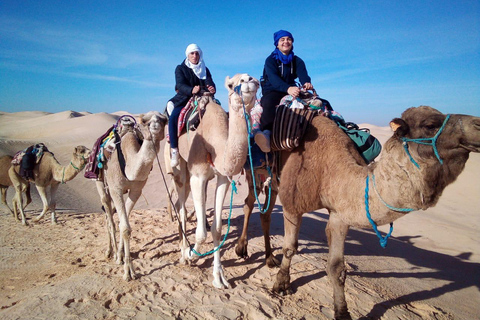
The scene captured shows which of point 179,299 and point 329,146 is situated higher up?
point 329,146

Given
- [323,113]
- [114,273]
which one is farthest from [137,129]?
[323,113]

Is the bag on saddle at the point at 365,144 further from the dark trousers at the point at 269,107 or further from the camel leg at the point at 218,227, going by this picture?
the camel leg at the point at 218,227

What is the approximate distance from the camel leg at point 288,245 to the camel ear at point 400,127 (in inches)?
65.2

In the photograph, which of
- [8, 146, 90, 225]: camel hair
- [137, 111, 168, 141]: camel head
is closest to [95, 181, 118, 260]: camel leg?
[137, 111, 168, 141]: camel head

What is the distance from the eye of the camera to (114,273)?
14.1 feet

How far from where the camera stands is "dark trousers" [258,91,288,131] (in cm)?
391

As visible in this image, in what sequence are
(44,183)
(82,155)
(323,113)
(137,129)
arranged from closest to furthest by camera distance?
(323,113) → (137,129) → (82,155) → (44,183)

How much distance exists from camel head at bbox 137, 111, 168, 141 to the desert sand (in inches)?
80.9

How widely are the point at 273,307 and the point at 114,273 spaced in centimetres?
248

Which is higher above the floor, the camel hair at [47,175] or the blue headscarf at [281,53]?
the blue headscarf at [281,53]

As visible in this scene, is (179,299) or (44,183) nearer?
(179,299)

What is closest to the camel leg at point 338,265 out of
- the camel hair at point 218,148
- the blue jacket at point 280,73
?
the camel hair at point 218,148

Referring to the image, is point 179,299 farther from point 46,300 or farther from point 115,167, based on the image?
point 115,167

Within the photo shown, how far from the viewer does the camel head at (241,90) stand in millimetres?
2953
